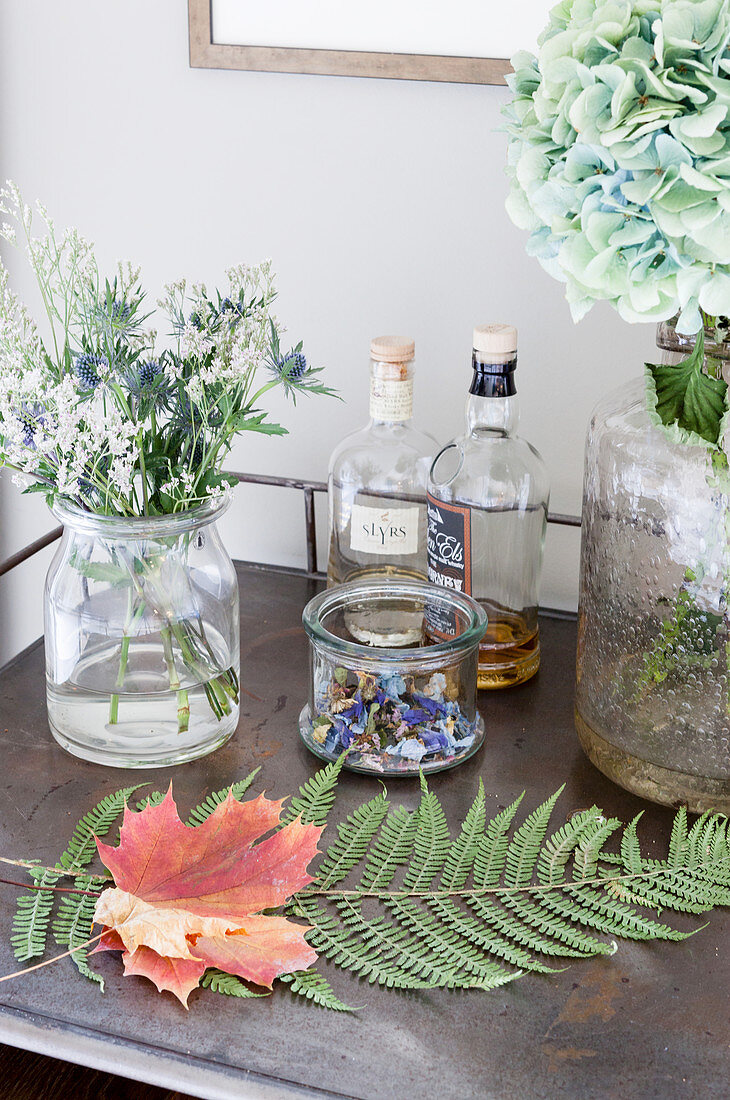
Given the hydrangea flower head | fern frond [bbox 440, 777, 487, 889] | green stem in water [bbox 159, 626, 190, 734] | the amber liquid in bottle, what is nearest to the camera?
the hydrangea flower head

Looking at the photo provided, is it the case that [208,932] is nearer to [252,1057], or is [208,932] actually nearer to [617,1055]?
[252,1057]

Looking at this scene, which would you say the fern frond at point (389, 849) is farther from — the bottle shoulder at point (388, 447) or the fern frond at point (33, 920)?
the bottle shoulder at point (388, 447)

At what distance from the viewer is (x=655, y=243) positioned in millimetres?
504

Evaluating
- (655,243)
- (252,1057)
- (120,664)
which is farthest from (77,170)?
(252,1057)

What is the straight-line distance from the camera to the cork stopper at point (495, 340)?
731mm

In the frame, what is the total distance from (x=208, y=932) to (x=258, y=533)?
0.54m

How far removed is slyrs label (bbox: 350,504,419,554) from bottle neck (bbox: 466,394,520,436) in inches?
3.2

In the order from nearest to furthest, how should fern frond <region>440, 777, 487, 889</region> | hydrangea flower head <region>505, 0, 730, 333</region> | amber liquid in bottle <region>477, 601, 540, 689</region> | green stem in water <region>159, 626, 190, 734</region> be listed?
hydrangea flower head <region>505, 0, 730, 333</region>
fern frond <region>440, 777, 487, 889</region>
green stem in water <region>159, 626, 190, 734</region>
amber liquid in bottle <region>477, 601, 540, 689</region>

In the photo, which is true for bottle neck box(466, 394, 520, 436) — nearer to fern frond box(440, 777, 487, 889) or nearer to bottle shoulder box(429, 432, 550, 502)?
bottle shoulder box(429, 432, 550, 502)

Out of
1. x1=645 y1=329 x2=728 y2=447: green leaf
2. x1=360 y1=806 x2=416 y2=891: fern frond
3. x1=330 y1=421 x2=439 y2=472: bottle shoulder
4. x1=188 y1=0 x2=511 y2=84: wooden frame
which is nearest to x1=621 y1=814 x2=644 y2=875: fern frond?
x1=360 y1=806 x2=416 y2=891: fern frond

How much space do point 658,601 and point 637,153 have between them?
278mm

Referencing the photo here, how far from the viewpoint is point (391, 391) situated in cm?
79

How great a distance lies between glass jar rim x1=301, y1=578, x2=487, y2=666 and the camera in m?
0.68

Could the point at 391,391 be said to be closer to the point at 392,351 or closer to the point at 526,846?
the point at 392,351
